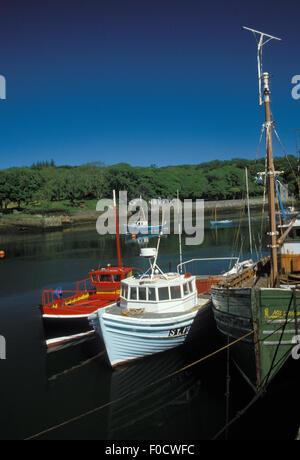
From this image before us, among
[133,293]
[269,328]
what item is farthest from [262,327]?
[133,293]

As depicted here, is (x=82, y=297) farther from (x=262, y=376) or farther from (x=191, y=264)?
(x=191, y=264)

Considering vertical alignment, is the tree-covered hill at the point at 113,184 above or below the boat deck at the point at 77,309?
above

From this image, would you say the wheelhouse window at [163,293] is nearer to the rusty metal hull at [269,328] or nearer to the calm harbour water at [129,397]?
the calm harbour water at [129,397]

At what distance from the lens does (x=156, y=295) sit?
55.8 ft

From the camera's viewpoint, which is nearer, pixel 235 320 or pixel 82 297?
pixel 235 320

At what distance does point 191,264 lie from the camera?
4166cm

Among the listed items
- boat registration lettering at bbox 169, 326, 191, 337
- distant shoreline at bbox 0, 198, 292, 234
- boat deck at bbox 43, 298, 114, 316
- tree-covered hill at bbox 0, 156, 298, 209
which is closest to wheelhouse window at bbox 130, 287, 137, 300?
boat registration lettering at bbox 169, 326, 191, 337

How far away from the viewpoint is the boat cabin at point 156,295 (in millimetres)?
16969

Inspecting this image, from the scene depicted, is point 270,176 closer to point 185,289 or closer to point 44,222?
point 185,289

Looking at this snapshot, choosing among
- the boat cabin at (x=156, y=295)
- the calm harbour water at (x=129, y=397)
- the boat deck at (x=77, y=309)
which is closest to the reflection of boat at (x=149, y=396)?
the calm harbour water at (x=129, y=397)

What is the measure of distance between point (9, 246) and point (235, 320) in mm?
63863

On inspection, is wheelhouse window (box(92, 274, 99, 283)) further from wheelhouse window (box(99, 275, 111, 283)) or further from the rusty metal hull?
the rusty metal hull

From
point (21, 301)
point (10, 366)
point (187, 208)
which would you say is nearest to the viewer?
point (10, 366)
